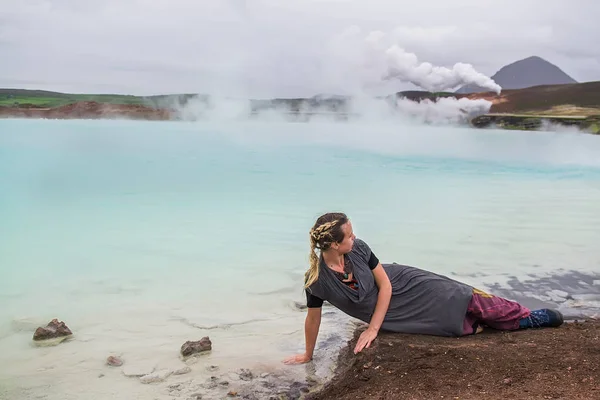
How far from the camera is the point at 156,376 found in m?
4.27

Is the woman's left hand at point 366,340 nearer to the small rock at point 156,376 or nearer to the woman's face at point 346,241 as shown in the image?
the woman's face at point 346,241

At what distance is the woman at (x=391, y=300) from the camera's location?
3.94 m

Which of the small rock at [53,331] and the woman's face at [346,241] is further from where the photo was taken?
the small rock at [53,331]

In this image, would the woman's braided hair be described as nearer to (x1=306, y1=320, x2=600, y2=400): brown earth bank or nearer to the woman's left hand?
the woman's left hand

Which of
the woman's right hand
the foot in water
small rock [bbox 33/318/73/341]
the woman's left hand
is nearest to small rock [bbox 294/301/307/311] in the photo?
the woman's right hand

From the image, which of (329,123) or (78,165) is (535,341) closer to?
(78,165)

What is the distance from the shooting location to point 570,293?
6.03 m

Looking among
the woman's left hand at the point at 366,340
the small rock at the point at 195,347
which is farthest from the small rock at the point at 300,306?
the woman's left hand at the point at 366,340

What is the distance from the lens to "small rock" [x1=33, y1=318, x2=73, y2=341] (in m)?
5.04

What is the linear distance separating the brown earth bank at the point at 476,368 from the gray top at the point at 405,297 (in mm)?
95

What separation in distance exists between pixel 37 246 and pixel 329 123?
74.3 metres

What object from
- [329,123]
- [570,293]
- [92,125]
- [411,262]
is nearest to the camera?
[570,293]

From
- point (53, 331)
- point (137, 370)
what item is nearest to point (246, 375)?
point (137, 370)

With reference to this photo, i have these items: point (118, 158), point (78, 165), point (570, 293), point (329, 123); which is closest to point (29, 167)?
point (78, 165)
